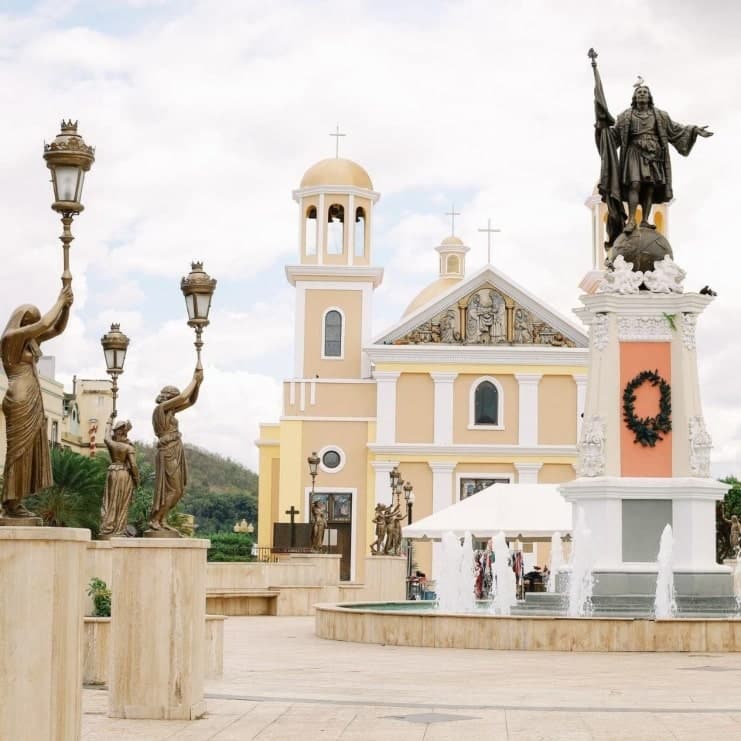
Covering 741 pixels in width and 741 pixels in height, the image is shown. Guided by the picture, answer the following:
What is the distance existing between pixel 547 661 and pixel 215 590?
1524cm

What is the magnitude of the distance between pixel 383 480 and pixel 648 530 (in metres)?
39.3

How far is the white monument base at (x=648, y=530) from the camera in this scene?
70.8 ft

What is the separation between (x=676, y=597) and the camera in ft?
69.8

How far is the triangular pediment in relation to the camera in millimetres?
62594

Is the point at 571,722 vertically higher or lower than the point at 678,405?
lower

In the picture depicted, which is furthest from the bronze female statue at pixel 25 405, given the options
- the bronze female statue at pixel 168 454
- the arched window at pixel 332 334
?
the arched window at pixel 332 334

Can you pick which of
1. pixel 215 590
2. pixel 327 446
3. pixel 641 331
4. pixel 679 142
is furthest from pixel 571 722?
pixel 327 446

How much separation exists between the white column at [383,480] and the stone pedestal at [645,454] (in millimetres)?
38426

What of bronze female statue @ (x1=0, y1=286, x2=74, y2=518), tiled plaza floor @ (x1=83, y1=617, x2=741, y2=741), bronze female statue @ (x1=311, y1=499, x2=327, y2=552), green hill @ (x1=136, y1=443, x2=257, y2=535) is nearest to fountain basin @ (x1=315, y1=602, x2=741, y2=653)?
tiled plaza floor @ (x1=83, y1=617, x2=741, y2=741)

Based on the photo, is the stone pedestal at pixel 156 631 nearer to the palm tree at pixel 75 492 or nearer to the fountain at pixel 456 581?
the fountain at pixel 456 581

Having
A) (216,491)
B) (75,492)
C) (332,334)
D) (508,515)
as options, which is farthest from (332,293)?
(216,491)

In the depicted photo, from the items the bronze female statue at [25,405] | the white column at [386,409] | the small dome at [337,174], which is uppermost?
the small dome at [337,174]

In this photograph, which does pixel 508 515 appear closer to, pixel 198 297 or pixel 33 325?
pixel 198 297

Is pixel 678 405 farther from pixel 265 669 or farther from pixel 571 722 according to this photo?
pixel 571 722
